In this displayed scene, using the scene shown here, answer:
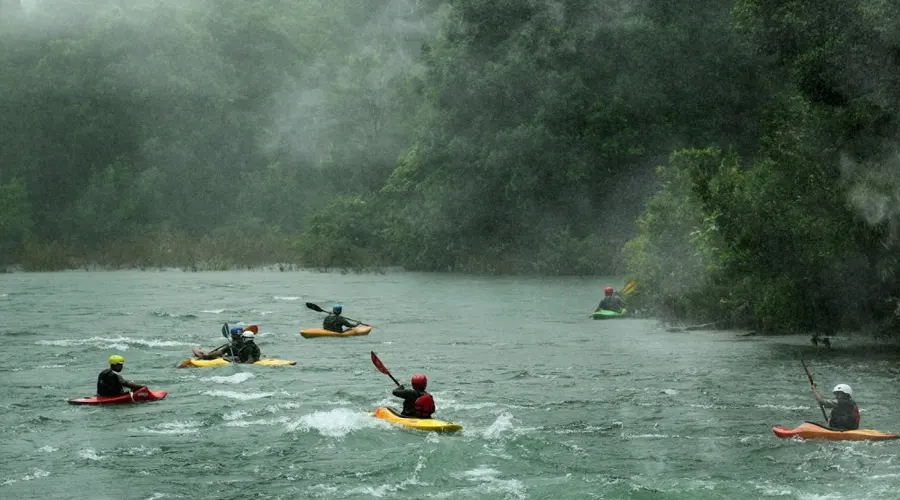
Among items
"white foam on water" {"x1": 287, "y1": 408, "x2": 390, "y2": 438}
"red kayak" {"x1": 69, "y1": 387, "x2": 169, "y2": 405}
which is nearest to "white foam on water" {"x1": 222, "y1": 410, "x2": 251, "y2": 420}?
"white foam on water" {"x1": 287, "y1": 408, "x2": 390, "y2": 438}

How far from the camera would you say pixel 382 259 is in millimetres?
62312

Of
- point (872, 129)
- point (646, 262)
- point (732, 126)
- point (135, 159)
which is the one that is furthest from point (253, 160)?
point (872, 129)

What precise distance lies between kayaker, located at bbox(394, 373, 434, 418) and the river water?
1.48ft

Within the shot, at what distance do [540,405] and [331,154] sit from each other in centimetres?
5349

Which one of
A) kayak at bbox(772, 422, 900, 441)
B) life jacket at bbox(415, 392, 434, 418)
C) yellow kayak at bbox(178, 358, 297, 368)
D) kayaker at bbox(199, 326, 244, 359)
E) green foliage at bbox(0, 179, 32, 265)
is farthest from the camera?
green foliage at bbox(0, 179, 32, 265)

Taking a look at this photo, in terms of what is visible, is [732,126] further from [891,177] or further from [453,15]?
[891,177]

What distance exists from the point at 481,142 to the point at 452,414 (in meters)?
35.4

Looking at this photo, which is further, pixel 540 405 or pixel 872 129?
pixel 872 129

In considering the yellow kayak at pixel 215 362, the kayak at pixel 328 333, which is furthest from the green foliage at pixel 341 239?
the yellow kayak at pixel 215 362

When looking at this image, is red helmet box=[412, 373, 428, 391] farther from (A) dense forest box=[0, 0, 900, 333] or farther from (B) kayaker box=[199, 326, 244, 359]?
(A) dense forest box=[0, 0, 900, 333]

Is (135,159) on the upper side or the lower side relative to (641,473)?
upper

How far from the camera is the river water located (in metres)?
16.3

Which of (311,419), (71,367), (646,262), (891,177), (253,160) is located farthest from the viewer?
(253,160)

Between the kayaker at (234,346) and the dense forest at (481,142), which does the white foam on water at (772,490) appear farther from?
the kayaker at (234,346)
